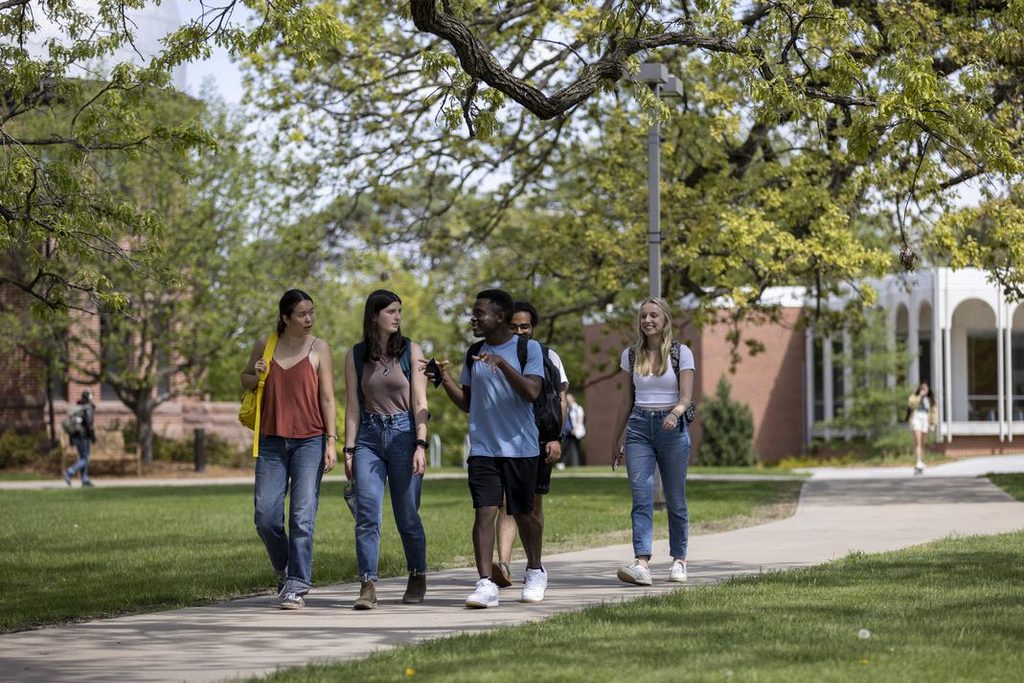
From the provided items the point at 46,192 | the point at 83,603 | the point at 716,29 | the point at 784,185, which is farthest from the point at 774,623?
the point at 784,185

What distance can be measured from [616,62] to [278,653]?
15.5 feet

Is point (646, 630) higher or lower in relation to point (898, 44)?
lower

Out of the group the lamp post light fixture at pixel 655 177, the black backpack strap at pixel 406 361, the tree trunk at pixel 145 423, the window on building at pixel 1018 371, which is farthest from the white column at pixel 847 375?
the black backpack strap at pixel 406 361

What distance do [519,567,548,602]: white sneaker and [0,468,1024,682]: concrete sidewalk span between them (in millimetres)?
71

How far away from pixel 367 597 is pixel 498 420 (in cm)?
136

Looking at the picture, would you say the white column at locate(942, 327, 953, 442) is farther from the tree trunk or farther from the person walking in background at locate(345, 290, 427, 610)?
the person walking in background at locate(345, 290, 427, 610)

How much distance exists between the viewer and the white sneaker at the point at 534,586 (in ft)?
32.5

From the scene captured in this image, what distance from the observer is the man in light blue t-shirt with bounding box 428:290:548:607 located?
385 inches

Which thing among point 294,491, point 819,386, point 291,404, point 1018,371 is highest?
point 1018,371

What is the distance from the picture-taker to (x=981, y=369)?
141 feet

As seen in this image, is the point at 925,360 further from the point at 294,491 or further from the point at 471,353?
the point at 294,491

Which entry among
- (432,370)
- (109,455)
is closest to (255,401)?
(432,370)

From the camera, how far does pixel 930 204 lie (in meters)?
20.4

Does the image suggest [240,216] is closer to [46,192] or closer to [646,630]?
[46,192]
